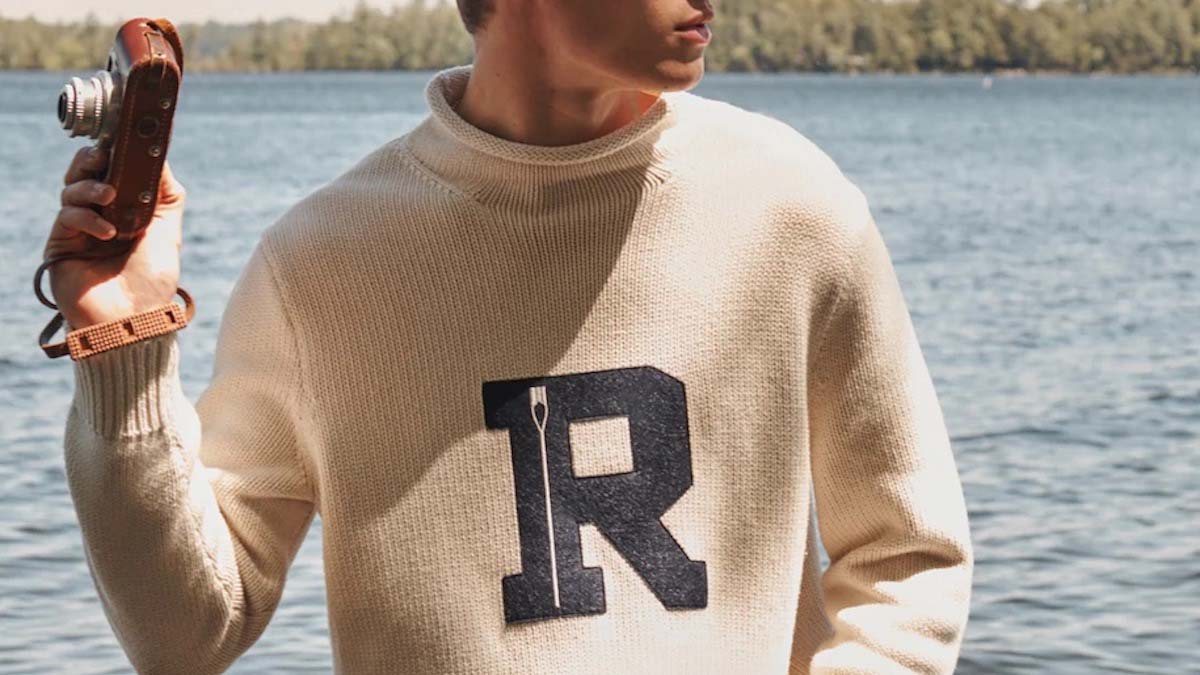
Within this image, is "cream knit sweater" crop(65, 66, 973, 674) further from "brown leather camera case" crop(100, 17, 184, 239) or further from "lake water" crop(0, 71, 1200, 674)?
"lake water" crop(0, 71, 1200, 674)

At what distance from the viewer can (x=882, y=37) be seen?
411 feet

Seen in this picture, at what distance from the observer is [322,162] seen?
145 ft

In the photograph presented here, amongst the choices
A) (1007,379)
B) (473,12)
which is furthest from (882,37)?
(473,12)

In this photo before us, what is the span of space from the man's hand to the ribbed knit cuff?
0.04 meters

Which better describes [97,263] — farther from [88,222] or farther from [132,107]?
[132,107]

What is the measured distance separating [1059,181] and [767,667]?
42.8 metres

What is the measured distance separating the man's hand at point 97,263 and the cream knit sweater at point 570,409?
0.91 ft

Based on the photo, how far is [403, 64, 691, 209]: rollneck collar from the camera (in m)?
2.29

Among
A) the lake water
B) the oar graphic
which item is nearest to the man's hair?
the oar graphic

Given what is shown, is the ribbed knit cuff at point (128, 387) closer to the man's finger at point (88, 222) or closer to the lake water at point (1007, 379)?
the man's finger at point (88, 222)

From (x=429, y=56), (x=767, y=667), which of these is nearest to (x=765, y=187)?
(x=767, y=667)

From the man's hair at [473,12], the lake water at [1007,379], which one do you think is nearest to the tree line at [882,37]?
the lake water at [1007,379]

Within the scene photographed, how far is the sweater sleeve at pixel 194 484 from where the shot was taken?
2.03 meters

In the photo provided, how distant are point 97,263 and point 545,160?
51 centimetres
